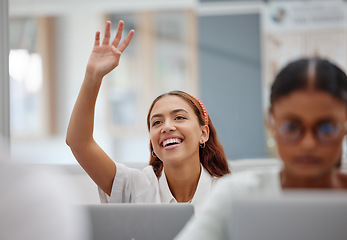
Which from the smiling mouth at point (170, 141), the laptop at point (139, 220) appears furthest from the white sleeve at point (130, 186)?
the laptop at point (139, 220)

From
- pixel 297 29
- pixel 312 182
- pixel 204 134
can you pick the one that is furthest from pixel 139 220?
pixel 297 29

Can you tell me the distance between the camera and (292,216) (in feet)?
1.35

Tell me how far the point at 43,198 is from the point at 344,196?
12.0 inches

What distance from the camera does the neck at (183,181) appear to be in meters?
1.19

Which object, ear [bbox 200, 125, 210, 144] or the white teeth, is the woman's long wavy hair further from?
the white teeth

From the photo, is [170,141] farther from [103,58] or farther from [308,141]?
[308,141]

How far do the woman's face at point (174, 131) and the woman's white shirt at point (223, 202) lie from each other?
1.99ft

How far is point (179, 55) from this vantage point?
16.8 ft

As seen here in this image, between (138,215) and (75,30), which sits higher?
(75,30)

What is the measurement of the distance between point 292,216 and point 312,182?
0.12 meters

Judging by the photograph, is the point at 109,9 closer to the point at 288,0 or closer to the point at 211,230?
the point at 288,0

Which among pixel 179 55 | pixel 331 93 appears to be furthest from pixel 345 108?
pixel 179 55

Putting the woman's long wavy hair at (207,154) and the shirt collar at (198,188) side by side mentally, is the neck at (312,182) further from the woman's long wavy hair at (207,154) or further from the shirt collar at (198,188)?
the woman's long wavy hair at (207,154)

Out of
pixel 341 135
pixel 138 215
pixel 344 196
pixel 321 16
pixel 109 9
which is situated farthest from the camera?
pixel 109 9
